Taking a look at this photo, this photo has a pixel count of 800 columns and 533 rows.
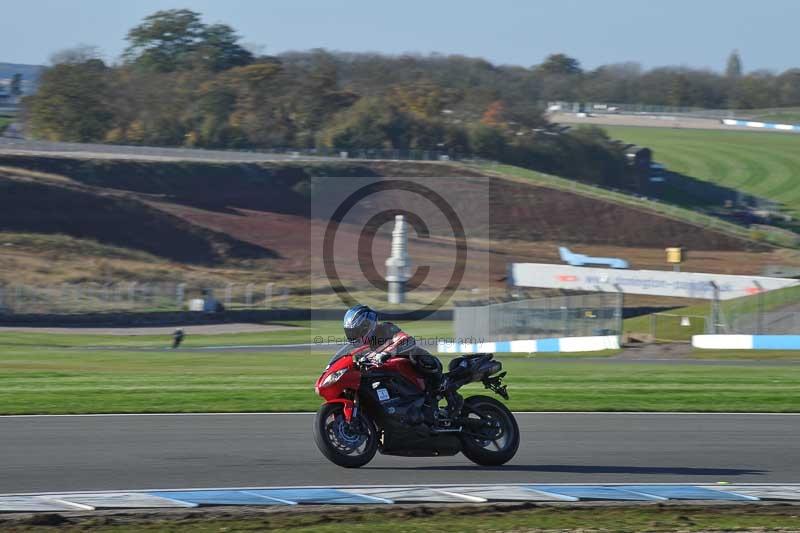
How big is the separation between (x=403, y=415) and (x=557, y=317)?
25.0m

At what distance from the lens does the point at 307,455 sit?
11414 millimetres

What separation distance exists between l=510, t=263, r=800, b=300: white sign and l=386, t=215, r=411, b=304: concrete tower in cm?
679

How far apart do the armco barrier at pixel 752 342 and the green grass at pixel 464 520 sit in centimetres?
2715

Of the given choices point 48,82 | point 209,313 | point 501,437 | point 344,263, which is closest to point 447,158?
point 344,263

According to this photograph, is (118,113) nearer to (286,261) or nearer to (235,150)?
(235,150)

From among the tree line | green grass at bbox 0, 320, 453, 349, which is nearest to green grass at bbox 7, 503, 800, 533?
green grass at bbox 0, 320, 453, 349

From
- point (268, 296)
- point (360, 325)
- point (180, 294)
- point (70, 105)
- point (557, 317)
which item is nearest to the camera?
point (360, 325)

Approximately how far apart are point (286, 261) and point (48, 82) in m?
35.9

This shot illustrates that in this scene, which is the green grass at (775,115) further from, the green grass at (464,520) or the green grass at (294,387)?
the green grass at (464,520)

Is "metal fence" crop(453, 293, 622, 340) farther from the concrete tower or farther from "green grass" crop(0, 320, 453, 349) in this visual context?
the concrete tower

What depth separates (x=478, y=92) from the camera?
106 metres

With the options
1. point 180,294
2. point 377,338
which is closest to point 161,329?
point 180,294

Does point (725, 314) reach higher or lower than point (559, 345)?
higher

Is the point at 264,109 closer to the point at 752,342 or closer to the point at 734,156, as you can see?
the point at 734,156
